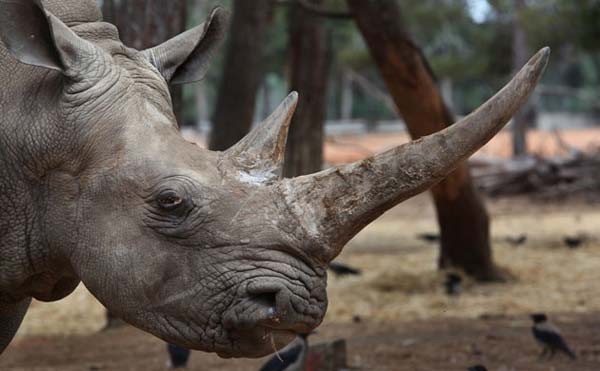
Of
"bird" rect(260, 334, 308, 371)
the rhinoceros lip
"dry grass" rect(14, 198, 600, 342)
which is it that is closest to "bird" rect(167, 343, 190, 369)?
"bird" rect(260, 334, 308, 371)

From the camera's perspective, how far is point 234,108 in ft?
35.1

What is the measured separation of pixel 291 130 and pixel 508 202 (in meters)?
6.02

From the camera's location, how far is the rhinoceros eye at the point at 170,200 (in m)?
3.23

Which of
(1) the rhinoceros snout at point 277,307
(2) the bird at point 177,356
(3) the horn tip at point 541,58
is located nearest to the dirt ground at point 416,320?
(2) the bird at point 177,356

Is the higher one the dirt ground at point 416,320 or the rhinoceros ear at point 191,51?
the rhinoceros ear at point 191,51

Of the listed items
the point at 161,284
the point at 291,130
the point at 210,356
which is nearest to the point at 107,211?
the point at 161,284

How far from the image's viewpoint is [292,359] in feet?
18.2

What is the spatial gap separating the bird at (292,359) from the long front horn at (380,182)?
2.10 metres

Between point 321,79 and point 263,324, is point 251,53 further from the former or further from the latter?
point 263,324

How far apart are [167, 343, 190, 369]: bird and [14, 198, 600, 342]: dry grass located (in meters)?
1.89

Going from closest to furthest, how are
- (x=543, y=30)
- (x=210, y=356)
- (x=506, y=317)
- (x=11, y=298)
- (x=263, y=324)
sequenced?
(x=263, y=324)
(x=11, y=298)
(x=210, y=356)
(x=506, y=317)
(x=543, y=30)

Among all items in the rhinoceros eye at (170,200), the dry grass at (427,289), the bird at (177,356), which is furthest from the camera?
the dry grass at (427,289)

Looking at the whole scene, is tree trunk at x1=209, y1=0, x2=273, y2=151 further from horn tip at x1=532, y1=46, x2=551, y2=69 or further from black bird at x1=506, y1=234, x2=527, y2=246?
horn tip at x1=532, y1=46, x2=551, y2=69

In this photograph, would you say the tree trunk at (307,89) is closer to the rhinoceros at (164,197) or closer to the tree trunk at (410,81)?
the tree trunk at (410,81)
